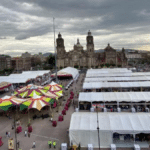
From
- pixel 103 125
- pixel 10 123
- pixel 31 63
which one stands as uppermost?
pixel 31 63

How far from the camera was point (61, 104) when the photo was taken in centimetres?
1898

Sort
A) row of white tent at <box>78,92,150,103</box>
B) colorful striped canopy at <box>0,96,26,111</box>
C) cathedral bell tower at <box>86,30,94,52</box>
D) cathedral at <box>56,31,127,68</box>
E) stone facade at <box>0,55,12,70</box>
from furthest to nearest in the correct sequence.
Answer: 1. stone facade at <box>0,55,12,70</box>
2. cathedral bell tower at <box>86,30,94,52</box>
3. cathedral at <box>56,31,127,68</box>
4. row of white tent at <box>78,92,150,103</box>
5. colorful striped canopy at <box>0,96,26,111</box>

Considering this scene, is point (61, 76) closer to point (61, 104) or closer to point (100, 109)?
point (61, 104)

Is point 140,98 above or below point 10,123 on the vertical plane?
above

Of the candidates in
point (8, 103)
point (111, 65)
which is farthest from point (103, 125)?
point (111, 65)

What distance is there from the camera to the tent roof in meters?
9.83

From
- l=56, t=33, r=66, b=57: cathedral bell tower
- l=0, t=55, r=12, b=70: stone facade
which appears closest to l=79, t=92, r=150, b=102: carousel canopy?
l=56, t=33, r=66, b=57: cathedral bell tower

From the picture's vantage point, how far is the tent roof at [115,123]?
9832mm

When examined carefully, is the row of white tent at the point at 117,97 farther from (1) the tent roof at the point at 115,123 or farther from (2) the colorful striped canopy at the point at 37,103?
(1) the tent roof at the point at 115,123

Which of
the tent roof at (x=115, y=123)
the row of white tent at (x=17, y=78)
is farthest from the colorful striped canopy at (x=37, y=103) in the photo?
the row of white tent at (x=17, y=78)

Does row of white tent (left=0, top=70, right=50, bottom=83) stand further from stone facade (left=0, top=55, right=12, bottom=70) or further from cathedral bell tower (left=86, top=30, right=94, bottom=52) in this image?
stone facade (left=0, top=55, right=12, bottom=70)

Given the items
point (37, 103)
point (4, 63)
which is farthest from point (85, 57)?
point (37, 103)

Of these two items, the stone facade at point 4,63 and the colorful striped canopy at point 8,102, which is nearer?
the colorful striped canopy at point 8,102

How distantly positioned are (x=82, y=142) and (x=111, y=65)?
66.7 meters
